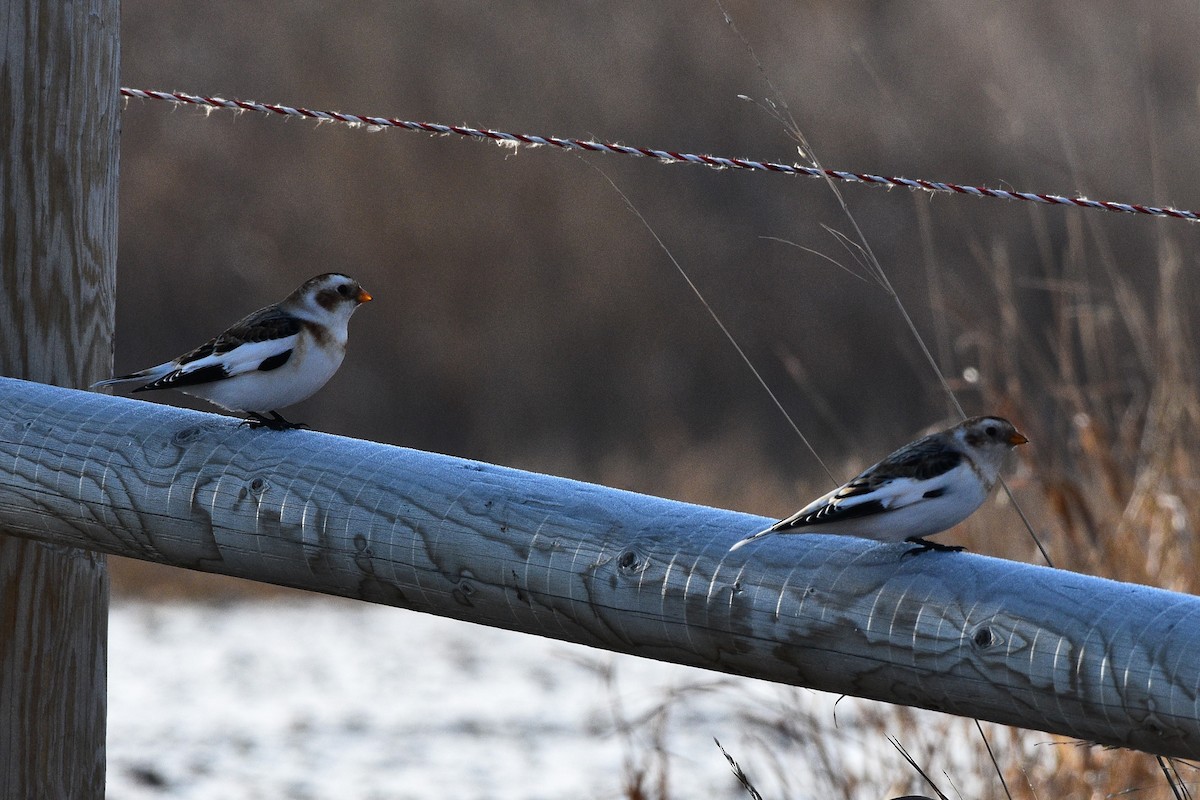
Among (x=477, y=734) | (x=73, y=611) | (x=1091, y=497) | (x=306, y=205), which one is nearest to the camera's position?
(x=73, y=611)

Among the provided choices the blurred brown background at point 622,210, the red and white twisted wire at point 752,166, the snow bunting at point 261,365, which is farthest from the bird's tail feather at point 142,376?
the blurred brown background at point 622,210

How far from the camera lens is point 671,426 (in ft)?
27.6

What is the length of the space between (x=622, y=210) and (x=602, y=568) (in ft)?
26.1

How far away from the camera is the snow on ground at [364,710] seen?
5.13 m

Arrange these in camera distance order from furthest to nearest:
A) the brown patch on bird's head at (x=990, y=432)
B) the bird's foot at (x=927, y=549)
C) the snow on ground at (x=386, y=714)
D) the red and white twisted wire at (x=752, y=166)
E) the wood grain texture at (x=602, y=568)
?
the snow on ground at (x=386, y=714) < the brown patch on bird's head at (x=990, y=432) < the red and white twisted wire at (x=752, y=166) < the bird's foot at (x=927, y=549) < the wood grain texture at (x=602, y=568)

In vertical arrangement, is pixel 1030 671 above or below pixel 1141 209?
below

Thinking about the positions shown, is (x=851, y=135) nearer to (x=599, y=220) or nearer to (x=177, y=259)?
(x=599, y=220)

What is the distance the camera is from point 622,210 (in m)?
9.37

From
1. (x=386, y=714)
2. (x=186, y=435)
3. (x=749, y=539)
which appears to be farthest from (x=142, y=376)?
(x=386, y=714)

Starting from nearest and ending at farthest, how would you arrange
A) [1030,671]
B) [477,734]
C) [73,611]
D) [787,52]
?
[1030,671], [73,611], [477,734], [787,52]

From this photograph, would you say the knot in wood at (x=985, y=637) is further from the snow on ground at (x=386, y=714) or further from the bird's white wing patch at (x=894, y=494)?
the snow on ground at (x=386, y=714)

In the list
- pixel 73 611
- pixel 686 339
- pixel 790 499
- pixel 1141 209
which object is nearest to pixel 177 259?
pixel 686 339

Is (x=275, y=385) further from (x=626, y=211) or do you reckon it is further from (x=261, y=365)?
(x=626, y=211)

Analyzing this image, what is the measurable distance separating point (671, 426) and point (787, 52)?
155 inches
